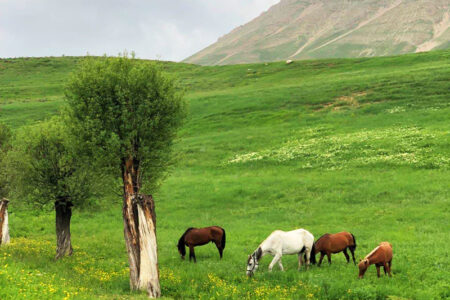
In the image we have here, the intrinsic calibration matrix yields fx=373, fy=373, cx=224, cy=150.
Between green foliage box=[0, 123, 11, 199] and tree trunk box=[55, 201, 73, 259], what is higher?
green foliage box=[0, 123, 11, 199]

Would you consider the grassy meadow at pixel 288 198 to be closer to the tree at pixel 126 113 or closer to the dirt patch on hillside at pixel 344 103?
the dirt patch on hillside at pixel 344 103

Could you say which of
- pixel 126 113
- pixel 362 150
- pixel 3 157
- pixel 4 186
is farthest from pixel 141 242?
pixel 362 150

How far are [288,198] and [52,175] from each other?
21.2 metres

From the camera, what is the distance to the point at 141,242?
60.5 ft

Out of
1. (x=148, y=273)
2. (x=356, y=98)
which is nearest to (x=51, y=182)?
(x=148, y=273)

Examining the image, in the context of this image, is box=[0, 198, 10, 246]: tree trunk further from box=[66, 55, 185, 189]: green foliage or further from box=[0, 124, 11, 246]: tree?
box=[66, 55, 185, 189]: green foliage

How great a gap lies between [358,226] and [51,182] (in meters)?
21.9

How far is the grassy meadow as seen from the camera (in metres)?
17.5

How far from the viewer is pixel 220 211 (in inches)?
1398

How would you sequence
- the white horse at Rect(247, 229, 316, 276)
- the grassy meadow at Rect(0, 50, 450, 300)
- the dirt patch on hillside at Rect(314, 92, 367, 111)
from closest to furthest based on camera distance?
the grassy meadow at Rect(0, 50, 450, 300) < the white horse at Rect(247, 229, 316, 276) < the dirt patch on hillside at Rect(314, 92, 367, 111)

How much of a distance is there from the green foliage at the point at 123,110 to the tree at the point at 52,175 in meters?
2.72

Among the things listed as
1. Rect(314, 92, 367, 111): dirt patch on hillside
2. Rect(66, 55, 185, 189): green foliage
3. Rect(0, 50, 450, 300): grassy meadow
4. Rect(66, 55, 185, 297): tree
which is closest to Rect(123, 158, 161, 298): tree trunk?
Rect(0, 50, 450, 300): grassy meadow

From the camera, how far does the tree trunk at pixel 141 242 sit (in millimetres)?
17688

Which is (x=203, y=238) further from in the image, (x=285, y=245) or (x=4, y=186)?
(x=4, y=186)
